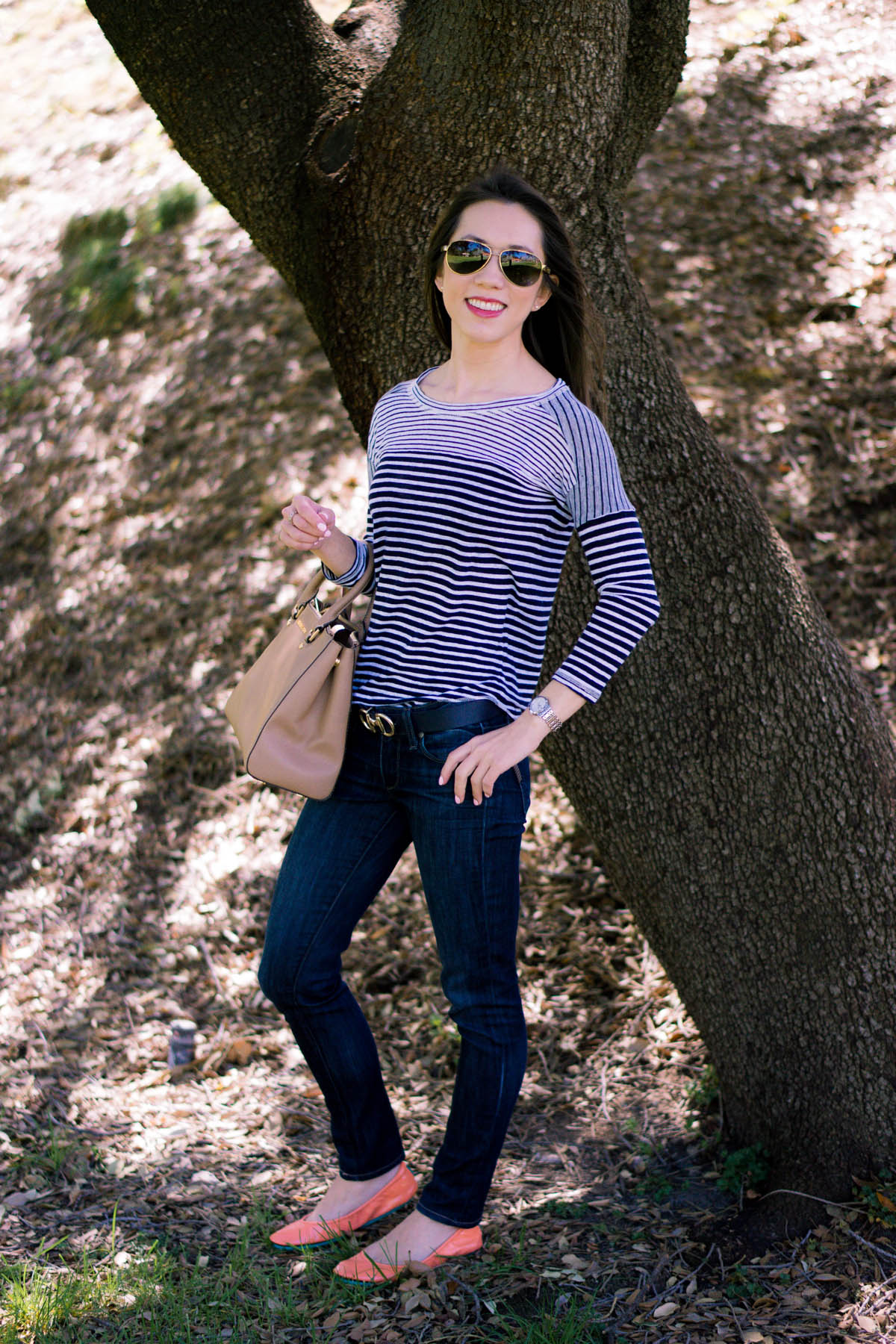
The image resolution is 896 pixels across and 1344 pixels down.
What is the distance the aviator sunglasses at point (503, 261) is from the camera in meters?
2.25

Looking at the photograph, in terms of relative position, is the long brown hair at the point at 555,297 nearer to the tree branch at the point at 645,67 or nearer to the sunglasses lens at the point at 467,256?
the sunglasses lens at the point at 467,256

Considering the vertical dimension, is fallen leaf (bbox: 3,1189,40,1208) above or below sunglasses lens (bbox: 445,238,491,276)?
below

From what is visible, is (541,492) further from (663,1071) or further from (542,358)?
(663,1071)

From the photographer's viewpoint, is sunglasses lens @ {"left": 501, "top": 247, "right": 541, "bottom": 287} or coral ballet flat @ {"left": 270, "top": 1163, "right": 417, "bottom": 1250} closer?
sunglasses lens @ {"left": 501, "top": 247, "right": 541, "bottom": 287}

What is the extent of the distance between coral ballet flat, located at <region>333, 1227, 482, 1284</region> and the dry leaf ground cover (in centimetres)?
5

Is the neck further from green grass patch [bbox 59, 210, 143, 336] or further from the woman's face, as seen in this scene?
green grass patch [bbox 59, 210, 143, 336]

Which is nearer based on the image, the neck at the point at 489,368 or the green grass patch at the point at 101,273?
the neck at the point at 489,368

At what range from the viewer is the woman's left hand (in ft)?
6.88

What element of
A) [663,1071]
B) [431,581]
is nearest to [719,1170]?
[663,1071]

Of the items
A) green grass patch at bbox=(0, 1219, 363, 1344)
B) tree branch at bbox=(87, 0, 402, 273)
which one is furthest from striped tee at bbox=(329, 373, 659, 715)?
green grass patch at bbox=(0, 1219, 363, 1344)

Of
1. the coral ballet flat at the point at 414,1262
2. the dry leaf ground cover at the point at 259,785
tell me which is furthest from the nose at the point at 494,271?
the dry leaf ground cover at the point at 259,785

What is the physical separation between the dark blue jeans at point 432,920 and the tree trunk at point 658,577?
0.59 meters

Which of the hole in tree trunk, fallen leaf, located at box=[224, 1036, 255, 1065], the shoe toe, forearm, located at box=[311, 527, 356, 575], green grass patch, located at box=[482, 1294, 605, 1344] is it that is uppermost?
the hole in tree trunk

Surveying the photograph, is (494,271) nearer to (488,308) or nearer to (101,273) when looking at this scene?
(488,308)
